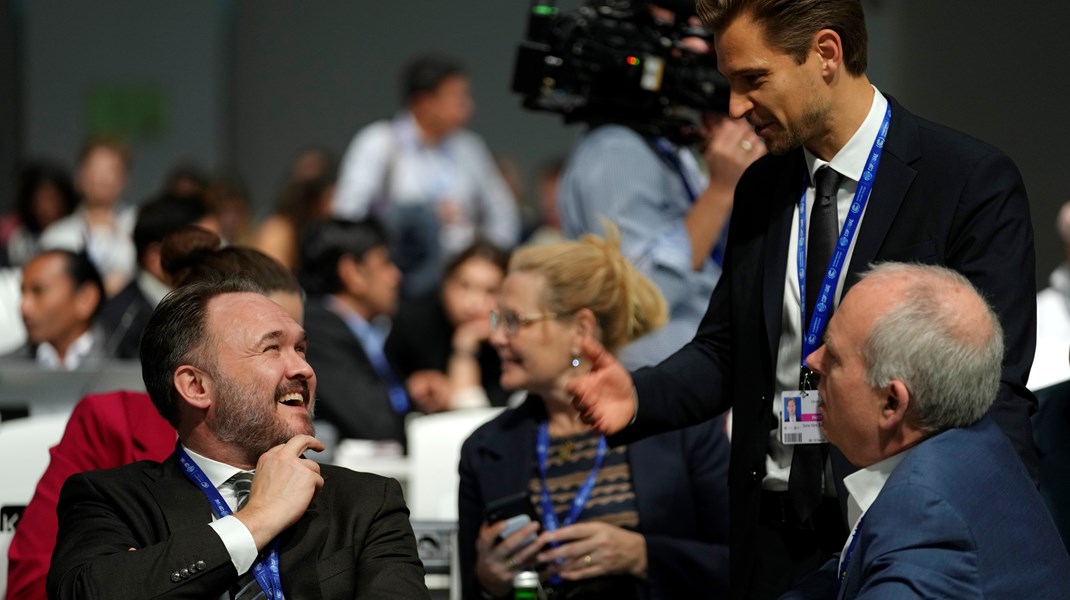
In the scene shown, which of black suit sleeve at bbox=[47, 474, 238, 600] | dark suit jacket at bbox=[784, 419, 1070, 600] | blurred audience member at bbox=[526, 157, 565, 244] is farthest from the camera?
blurred audience member at bbox=[526, 157, 565, 244]

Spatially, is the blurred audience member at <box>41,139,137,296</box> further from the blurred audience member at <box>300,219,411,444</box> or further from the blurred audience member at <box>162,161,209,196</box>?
the blurred audience member at <box>300,219,411,444</box>

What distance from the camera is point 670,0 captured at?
3881mm

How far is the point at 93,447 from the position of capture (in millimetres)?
3053

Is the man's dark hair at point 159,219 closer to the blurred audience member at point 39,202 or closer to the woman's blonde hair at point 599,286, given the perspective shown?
the woman's blonde hair at point 599,286

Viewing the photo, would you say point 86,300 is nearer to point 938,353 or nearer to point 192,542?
point 192,542

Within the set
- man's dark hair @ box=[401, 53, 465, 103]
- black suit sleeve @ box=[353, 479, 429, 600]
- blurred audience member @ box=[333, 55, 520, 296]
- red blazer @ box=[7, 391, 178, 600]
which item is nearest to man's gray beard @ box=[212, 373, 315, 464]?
black suit sleeve @ box=[353, 479, 429, 600]

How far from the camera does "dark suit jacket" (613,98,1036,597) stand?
8.43ft

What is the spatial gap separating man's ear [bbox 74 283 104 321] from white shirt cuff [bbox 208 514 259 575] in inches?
149

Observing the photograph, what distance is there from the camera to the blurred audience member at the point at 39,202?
9.12 meters

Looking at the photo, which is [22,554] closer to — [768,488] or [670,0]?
[768,488]

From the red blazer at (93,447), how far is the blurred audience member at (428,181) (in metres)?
5.60

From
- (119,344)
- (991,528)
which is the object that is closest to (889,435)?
(991,528)

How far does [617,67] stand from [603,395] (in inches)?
57.5

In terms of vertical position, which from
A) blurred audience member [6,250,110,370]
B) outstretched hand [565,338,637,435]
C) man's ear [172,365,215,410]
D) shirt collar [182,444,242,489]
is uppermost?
outstretched hand [565,338,637,435]
